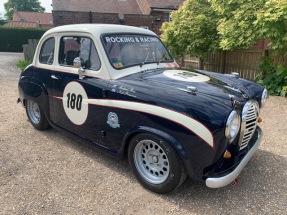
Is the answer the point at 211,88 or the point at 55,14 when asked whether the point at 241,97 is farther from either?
the point at 55,14

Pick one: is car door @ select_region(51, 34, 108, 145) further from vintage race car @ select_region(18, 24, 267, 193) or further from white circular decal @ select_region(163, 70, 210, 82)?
white circular decal @ select_region(163, 70, 210, 82)

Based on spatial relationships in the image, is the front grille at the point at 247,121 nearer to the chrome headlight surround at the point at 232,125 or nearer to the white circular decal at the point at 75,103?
the chrome headlight surround at the point at 232,125

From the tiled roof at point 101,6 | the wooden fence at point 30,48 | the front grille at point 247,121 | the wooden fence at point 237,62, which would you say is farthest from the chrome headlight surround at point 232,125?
the tiled roof at point 101,6

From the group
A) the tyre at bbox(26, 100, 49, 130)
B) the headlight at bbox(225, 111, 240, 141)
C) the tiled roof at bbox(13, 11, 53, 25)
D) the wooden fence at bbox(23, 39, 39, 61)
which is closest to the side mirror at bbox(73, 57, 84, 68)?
the tyre at bbox(26, 100, 49, 130)

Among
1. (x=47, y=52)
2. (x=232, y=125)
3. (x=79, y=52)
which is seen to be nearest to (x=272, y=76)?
(x=232, y=125)

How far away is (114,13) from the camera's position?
22.0 meters

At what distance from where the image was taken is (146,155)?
10.2ft

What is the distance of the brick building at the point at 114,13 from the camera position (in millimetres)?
20562

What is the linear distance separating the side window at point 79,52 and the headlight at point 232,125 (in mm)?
1800

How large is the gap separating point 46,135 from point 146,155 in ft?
7.94

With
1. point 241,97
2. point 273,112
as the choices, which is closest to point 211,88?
point 241,97

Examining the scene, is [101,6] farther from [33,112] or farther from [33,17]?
[33,17]

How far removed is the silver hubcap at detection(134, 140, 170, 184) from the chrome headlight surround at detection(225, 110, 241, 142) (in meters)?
0.73

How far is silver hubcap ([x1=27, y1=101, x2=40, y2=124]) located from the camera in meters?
4.90
